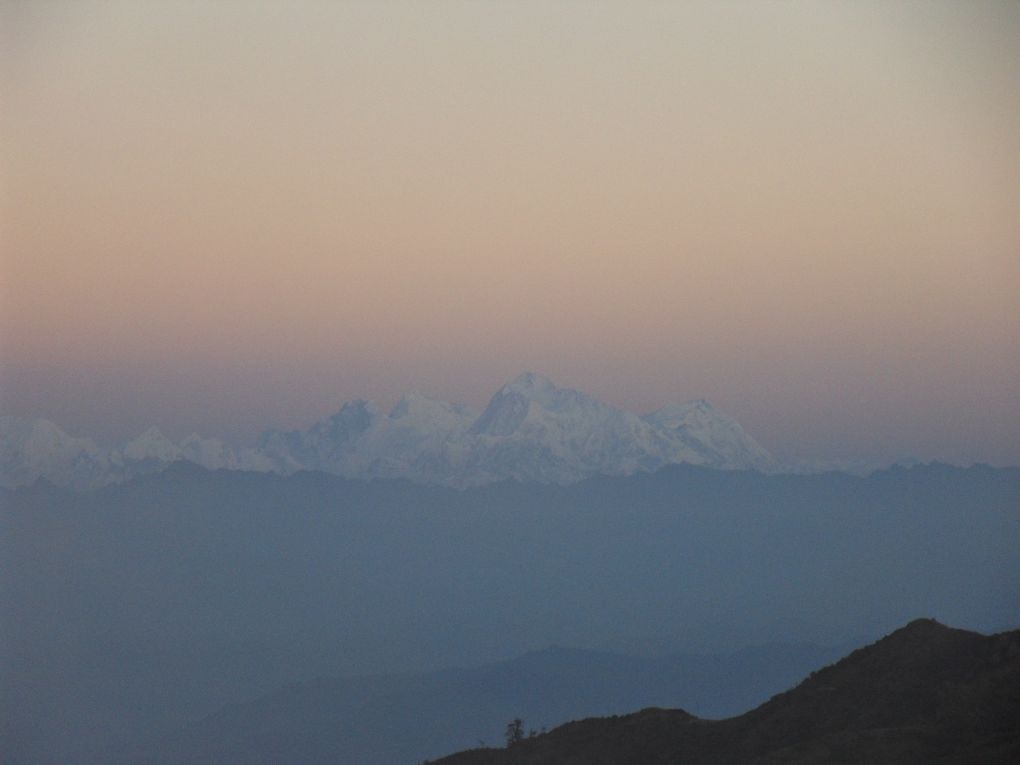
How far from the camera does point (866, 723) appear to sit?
81.1 m

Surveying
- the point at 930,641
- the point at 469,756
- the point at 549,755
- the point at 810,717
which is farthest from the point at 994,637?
the point at 469,756

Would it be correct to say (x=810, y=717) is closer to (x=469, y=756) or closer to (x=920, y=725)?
(x=920, y=725)

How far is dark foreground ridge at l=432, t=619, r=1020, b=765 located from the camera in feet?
251

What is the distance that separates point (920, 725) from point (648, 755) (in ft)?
57.0

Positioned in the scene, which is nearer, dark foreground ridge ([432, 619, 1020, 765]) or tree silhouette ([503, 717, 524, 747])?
dark foreground ridge ([432, 619, 1020, 765])

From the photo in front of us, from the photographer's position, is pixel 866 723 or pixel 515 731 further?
pixel 515 731

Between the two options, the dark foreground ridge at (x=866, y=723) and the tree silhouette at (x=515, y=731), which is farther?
the tree silhouette at (x=515, y=731)

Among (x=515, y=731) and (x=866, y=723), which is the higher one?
(x=515, y=731)

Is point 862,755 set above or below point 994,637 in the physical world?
below

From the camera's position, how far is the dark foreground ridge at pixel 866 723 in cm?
7644

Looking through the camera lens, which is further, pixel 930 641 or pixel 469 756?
pixel 469 756

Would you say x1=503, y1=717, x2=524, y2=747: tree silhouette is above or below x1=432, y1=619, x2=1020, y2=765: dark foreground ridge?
above

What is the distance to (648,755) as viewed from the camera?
289 feet

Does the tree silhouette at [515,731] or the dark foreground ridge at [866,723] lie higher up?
the tree silhouette at [515,731]
